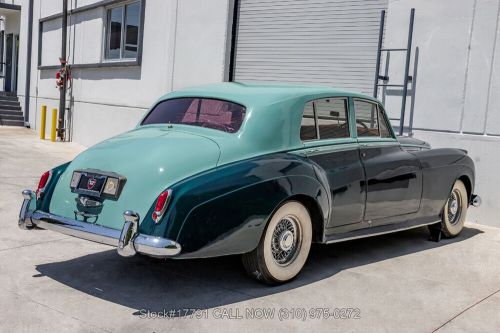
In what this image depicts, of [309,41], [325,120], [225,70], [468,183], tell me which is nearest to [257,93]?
[325,120]

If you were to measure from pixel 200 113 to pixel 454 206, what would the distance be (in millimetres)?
3246

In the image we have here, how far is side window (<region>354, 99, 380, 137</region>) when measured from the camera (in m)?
5.49

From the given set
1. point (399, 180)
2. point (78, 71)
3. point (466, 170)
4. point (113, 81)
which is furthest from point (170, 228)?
point (78, 71)

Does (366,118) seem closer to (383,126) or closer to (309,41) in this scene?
(383,126)

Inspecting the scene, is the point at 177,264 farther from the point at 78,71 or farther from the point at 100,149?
the point at 78,71

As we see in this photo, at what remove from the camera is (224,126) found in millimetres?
4766

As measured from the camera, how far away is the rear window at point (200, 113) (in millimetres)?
4781

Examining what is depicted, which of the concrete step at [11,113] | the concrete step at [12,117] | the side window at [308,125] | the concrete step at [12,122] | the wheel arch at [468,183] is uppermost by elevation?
the side window at [308,125]

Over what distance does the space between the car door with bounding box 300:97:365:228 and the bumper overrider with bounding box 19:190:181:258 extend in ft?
5.08

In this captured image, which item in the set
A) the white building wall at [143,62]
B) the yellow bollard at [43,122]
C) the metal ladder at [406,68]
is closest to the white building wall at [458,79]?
the metal ladder at [406,68]

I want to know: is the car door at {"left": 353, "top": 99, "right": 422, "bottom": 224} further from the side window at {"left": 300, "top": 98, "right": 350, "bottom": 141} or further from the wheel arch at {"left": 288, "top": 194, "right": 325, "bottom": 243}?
the wheel arch at {"left": 288, "top": 194, "right": 325, "bottom": 243}

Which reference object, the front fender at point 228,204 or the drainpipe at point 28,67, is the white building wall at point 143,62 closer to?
the drainpipe at point 28,67

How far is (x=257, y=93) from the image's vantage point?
16.3 feet

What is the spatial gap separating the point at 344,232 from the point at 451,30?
395 cm
